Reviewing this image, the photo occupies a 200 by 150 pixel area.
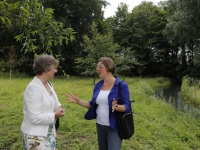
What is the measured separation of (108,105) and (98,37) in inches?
501

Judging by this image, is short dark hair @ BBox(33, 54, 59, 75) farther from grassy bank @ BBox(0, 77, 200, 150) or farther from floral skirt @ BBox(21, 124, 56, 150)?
grassy bank @ BBox(0, 77, 200, 150)

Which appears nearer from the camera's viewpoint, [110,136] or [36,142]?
[36,142]

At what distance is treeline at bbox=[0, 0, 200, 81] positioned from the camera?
2545 mm

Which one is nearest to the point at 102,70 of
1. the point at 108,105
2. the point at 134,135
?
the point at 108,105

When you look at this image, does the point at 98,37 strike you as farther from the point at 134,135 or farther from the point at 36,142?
the point at 36,142

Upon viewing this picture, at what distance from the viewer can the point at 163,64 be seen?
31.1 metres

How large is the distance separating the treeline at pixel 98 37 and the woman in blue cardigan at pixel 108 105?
53 centimetres

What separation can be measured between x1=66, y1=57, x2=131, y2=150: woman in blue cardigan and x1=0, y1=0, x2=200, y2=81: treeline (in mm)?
530

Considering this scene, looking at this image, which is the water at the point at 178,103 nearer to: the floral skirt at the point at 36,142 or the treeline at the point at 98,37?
the treeline at the point at 98,37

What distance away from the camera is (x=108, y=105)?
8.60ft

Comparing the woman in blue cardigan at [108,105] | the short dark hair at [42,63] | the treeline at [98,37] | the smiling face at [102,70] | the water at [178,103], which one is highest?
the treeline at [98,37]

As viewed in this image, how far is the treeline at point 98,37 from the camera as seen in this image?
2545 mm

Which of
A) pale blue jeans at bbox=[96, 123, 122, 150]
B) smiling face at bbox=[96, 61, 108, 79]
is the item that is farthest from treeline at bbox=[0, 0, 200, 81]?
pale blue jeans at bbox=[96, 123, 122, 150]

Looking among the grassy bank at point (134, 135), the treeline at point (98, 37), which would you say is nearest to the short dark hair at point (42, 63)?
the treeline at point (98, 37)
